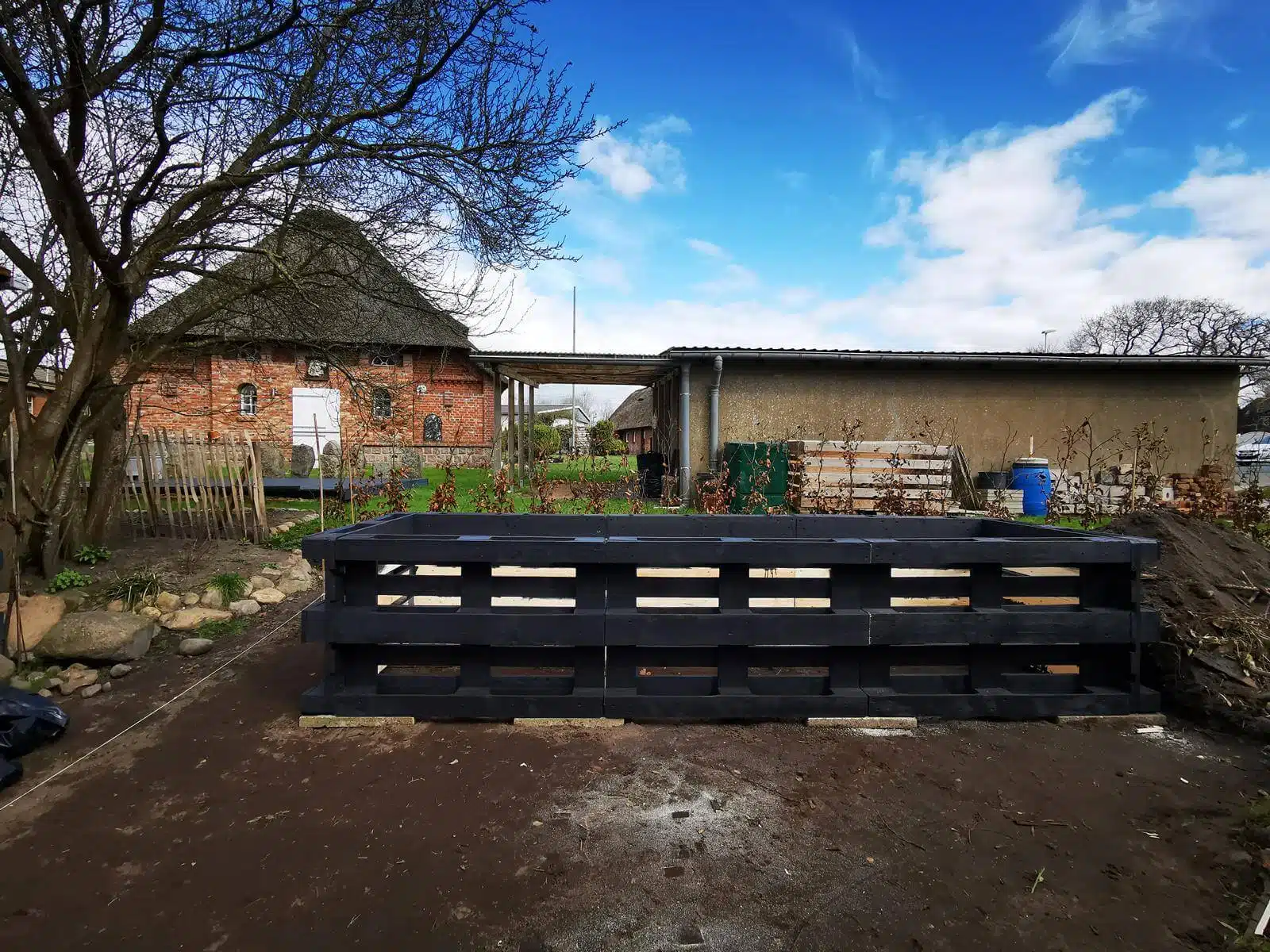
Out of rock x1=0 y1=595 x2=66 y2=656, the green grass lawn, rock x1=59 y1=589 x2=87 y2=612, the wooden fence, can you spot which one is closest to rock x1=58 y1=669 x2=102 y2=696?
rock x1=0 y1=595 x2=66 y2=656

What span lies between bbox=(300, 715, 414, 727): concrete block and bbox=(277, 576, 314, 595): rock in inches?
139

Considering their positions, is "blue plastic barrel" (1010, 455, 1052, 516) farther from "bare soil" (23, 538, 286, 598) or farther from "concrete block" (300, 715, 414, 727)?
"bare soil" (23, 538, 286, 598)

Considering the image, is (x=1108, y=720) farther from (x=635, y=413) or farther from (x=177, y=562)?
(x=635, y=413)

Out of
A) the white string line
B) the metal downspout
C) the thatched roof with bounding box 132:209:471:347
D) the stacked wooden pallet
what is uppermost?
the thatched roof with bounding box 132:209:471:347

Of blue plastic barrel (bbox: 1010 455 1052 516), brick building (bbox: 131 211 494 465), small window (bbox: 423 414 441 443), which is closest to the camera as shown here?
brick building (bbox: 131 211 494 465)

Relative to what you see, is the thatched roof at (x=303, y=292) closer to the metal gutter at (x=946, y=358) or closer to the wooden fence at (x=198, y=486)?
the wooden fence at (x=198, y=486)

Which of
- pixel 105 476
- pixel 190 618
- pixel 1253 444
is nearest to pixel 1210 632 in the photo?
pixel 190 618

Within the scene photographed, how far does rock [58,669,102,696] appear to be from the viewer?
399cm

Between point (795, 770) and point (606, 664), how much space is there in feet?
3.45

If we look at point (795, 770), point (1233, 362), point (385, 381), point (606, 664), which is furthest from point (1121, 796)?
point (1233, 362)

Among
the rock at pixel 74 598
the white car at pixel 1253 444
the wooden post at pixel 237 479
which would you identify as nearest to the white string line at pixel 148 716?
the rock at pixel 74 598

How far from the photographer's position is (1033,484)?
11602 mm

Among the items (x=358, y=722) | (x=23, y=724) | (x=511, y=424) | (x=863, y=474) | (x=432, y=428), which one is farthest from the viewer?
(x=432, y=428)

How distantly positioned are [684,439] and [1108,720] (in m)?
9.39
